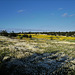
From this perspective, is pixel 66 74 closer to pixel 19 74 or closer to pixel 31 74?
pixel 31 74

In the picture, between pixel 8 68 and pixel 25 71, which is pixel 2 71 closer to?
pixel 8 68

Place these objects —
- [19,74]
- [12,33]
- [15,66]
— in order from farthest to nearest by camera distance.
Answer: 1. [12,33]
2. [15,66]
3. [19,74]

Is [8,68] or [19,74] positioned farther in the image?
[8,68]

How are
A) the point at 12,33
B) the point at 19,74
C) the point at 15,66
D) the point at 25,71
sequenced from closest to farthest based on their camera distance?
the point at 19,74 < the point at 25,71 < the point at 15,66 < the point at 12,33

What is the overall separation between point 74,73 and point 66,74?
80 cm

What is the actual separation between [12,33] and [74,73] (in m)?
61.4

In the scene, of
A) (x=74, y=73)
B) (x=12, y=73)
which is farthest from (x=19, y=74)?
(x=74, y=73)

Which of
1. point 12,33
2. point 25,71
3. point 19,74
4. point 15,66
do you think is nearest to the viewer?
point 19,74

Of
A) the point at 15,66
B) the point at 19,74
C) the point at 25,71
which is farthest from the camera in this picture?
the point at 15,66

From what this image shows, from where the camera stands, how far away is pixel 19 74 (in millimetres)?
6891

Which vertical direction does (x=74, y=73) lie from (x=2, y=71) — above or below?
below

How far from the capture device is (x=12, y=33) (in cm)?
6419

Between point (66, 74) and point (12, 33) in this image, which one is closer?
point (66, 74)

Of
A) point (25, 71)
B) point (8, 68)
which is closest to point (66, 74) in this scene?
point (25, 71)
